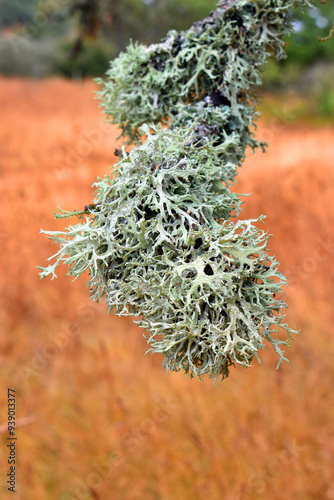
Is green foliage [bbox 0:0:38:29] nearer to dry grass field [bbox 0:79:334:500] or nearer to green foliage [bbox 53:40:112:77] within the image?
green foliage [bbox 53:40:112:77]

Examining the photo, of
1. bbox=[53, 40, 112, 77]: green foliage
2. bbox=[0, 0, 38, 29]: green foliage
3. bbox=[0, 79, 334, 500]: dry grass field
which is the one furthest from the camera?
bbox=[0, 0, 38, 29]: green foliage

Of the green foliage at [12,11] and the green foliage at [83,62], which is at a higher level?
the green foliage at [12,11]

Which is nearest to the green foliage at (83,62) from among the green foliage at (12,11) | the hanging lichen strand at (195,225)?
the green foliage at (12,11)

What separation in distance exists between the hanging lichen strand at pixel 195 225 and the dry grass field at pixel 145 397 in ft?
2.69

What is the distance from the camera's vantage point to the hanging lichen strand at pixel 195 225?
54cm

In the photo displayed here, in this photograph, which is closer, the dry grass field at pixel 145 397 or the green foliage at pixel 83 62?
the dry grass field at pixel 145 397

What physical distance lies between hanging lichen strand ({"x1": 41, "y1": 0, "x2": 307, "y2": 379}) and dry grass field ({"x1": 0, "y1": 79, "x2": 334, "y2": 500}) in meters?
0.82

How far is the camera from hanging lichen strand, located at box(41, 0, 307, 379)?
0.54 metres

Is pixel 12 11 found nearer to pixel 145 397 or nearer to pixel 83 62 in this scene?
pixel 83 62

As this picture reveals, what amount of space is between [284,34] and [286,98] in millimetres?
9745

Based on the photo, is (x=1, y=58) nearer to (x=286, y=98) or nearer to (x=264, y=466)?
(x=286, y=98)

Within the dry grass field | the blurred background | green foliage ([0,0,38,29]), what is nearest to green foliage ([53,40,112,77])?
green foliage ([0,0,38,29])

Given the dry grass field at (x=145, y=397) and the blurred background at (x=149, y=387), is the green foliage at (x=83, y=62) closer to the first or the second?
the blurred background at (x=149, y=387)

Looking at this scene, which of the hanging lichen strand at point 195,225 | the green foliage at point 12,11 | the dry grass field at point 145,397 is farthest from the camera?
the green foliage at point 12,11
